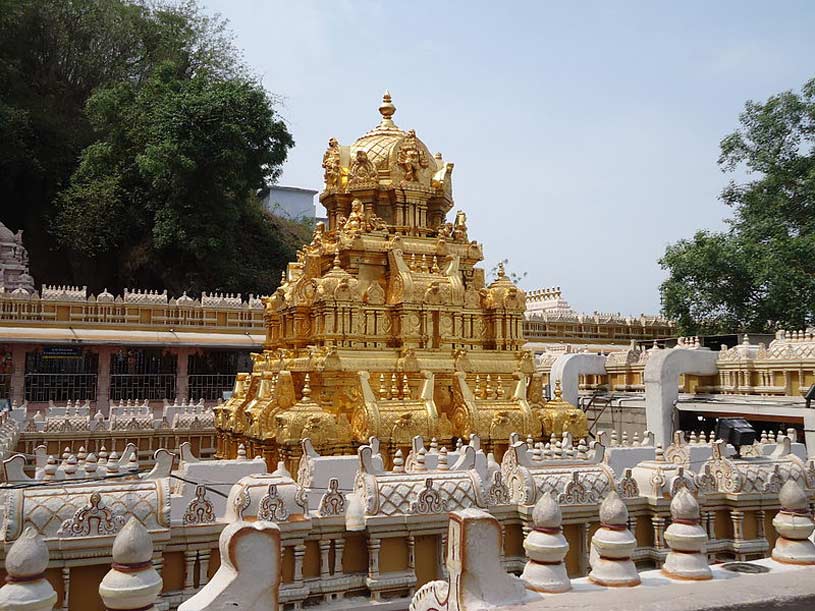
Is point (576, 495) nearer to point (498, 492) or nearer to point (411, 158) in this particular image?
point (498, 492)

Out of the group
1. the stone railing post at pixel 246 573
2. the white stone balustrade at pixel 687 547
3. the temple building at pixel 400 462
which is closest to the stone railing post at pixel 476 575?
the temple building at pixel 400 462

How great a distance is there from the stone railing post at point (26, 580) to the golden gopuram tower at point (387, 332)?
6.60 metres

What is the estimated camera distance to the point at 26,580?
434cm

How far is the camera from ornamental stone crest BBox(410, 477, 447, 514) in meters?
7.38

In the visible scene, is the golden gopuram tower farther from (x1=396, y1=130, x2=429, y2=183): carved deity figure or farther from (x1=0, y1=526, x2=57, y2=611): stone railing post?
(x1=0, y1=526, x2=57, y2=611): stone railing post

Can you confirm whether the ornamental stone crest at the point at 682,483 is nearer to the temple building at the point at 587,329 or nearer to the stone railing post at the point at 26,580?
the stone railing post at the point at 26,580

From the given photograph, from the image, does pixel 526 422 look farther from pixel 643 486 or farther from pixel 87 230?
pixel 87 230

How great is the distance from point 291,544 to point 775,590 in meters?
4.47

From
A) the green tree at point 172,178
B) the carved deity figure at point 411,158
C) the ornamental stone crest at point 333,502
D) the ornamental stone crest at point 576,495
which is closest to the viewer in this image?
the ornamental stone crest at point 333,502

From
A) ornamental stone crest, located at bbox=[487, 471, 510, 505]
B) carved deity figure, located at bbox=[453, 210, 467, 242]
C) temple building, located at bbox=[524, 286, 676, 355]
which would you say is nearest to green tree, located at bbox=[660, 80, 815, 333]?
temple building, located at bbox=[524, 286, 676, 355]

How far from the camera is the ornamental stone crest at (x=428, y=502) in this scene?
7.38 m

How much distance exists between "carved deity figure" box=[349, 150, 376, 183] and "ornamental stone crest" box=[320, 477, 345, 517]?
27.9ft

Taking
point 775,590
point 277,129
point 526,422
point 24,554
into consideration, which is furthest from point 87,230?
point 775,590

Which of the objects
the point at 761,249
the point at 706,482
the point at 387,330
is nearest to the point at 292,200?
the point at 761,249
